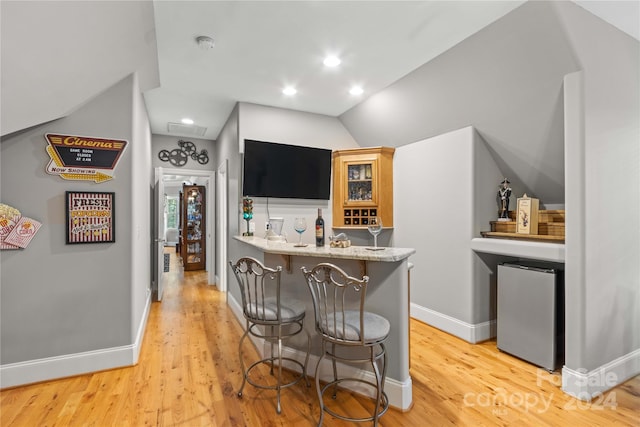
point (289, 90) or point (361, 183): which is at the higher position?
point (289, 90)

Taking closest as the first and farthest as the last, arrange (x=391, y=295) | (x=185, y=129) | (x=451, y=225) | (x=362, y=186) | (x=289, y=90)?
(x=391, y=295) → (x=451, y=225) → (x=289, y=90) → (x=362, y=186) → (x=185, y=129)

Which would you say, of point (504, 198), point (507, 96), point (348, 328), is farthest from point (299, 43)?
point (504, 198)

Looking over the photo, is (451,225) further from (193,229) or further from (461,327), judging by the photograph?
(193,229)

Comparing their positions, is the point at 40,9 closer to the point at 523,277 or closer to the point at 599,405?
the point at 523,277

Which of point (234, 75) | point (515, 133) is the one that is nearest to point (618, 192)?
point (515, 133)

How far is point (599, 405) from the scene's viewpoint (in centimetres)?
215

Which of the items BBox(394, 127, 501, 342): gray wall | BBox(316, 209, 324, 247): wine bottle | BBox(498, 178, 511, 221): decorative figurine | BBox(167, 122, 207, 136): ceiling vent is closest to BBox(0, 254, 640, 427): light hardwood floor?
BBox(394, 127, 501, 342): gray wall

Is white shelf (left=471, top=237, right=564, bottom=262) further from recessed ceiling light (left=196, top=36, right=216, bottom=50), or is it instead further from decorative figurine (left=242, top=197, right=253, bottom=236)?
recessed ceiling light (left=196, top=36, right=216, bottom=50)

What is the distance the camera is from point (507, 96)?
8.79 ft

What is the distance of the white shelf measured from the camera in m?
2.48

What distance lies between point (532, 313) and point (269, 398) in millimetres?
2282

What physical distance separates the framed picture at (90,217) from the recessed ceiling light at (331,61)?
220cm

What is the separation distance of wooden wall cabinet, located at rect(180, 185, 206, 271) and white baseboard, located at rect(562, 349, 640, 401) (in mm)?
6664

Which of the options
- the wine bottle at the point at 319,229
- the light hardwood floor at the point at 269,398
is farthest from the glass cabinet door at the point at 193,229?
the wine bottle at the point at 319,229
